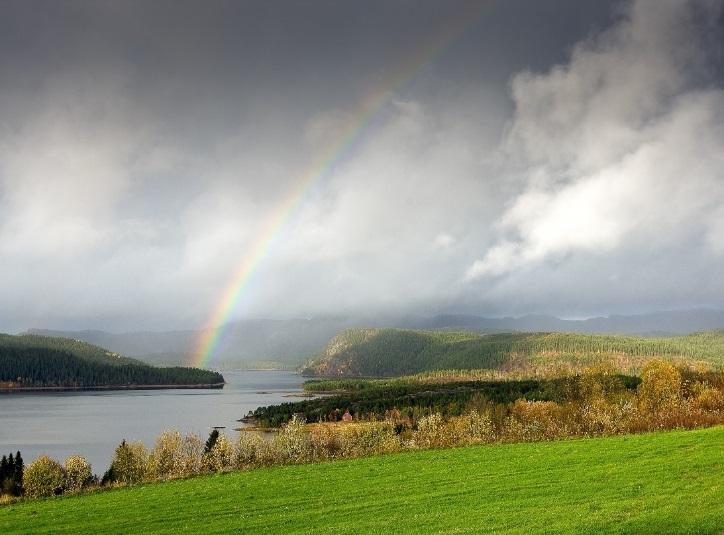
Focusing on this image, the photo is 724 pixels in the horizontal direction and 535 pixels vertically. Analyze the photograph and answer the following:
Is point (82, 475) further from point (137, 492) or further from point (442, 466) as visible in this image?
point (442, 466)

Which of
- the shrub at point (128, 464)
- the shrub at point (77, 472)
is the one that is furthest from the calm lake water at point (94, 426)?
the shrub at point (77, 472)

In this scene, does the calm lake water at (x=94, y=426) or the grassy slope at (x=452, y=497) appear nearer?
the grassy slope at (x=452, y=497)

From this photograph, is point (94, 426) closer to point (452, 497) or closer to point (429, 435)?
point (429, 435)

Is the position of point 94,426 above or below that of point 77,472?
below

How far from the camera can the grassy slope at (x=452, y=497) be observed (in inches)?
734

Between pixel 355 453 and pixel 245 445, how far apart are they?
121ft

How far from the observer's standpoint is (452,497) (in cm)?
2381

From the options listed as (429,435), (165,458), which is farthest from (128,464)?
(429,435)

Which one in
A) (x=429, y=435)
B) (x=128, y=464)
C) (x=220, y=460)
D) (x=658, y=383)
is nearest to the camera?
(x=220, y=460)

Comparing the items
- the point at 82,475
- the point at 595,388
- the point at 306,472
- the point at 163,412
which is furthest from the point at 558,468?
the point at 163,412

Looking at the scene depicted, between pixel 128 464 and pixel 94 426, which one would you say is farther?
pixel 94 426

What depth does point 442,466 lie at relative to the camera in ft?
105

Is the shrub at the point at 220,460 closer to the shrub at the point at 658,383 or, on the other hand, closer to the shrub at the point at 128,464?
the shrub at the point at 128,464

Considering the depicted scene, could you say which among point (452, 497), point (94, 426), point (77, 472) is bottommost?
point (94, 426)
